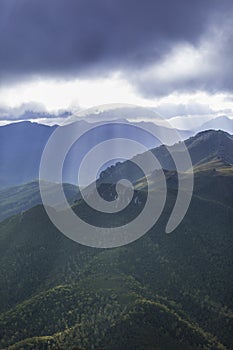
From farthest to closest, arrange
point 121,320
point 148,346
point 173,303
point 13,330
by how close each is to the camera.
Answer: point 173,303 < point 13,330 < point 121,320 < point 148,346

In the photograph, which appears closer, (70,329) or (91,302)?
(70,329)

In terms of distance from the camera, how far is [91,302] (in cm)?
18238

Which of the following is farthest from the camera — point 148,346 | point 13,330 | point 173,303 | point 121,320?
point 173,303

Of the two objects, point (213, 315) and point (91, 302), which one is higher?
point (91, 302)

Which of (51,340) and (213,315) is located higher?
(51,340)

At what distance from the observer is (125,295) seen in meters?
186

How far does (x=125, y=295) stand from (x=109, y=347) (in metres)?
37.5

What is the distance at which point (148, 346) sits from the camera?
490ft

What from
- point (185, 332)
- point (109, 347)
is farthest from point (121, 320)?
point (185, 332)

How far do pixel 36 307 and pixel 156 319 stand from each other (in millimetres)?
59460

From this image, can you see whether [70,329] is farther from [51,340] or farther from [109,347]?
[109,347]

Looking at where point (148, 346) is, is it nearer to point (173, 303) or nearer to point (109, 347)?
point (109, 347)

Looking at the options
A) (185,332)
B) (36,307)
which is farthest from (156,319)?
(36,307)

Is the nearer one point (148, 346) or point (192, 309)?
point (148, 346)
